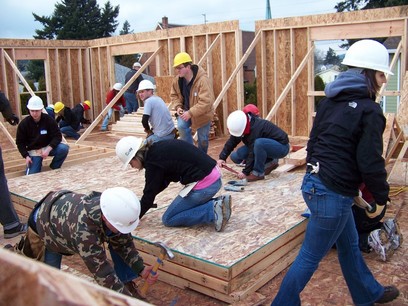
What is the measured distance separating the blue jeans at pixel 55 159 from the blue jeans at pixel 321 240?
5060 mm

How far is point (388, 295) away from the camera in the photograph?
302 centimetres

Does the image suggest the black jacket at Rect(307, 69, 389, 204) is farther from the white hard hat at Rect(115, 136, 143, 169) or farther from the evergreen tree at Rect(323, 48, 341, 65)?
the evergreen tree at Rect(323, 48, 341, 65)

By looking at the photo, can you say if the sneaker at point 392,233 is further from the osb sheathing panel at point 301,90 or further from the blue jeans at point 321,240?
the osb sheathing panel at point 301,90

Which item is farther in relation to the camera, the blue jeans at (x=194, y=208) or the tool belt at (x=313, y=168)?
the blue jeans at (x=194, y=208)

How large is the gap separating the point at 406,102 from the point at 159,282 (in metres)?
5.52

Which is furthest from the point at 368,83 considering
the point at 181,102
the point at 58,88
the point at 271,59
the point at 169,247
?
the point at 58,88

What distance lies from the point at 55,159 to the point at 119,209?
465 cm

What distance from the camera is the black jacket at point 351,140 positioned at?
247 cm

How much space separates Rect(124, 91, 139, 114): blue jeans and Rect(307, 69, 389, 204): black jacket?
10.6m

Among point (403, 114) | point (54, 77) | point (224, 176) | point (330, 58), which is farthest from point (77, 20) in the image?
point (224, 176)

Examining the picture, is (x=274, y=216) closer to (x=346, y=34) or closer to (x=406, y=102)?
(x=406, y=102)

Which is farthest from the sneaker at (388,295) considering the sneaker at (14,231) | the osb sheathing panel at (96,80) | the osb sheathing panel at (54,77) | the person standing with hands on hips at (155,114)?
the osb sheathing panel at (96,80)

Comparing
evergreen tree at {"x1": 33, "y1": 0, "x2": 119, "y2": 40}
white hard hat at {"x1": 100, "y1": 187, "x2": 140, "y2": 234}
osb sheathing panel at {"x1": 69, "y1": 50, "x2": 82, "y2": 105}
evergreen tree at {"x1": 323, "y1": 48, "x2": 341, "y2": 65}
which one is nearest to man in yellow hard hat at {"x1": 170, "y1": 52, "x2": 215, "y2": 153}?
white hard hat at {"x1": 100, "y1": 187, "x2": 140, "y2": 234}

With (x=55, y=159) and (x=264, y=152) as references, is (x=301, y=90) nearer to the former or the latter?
(x=264, y=152)
